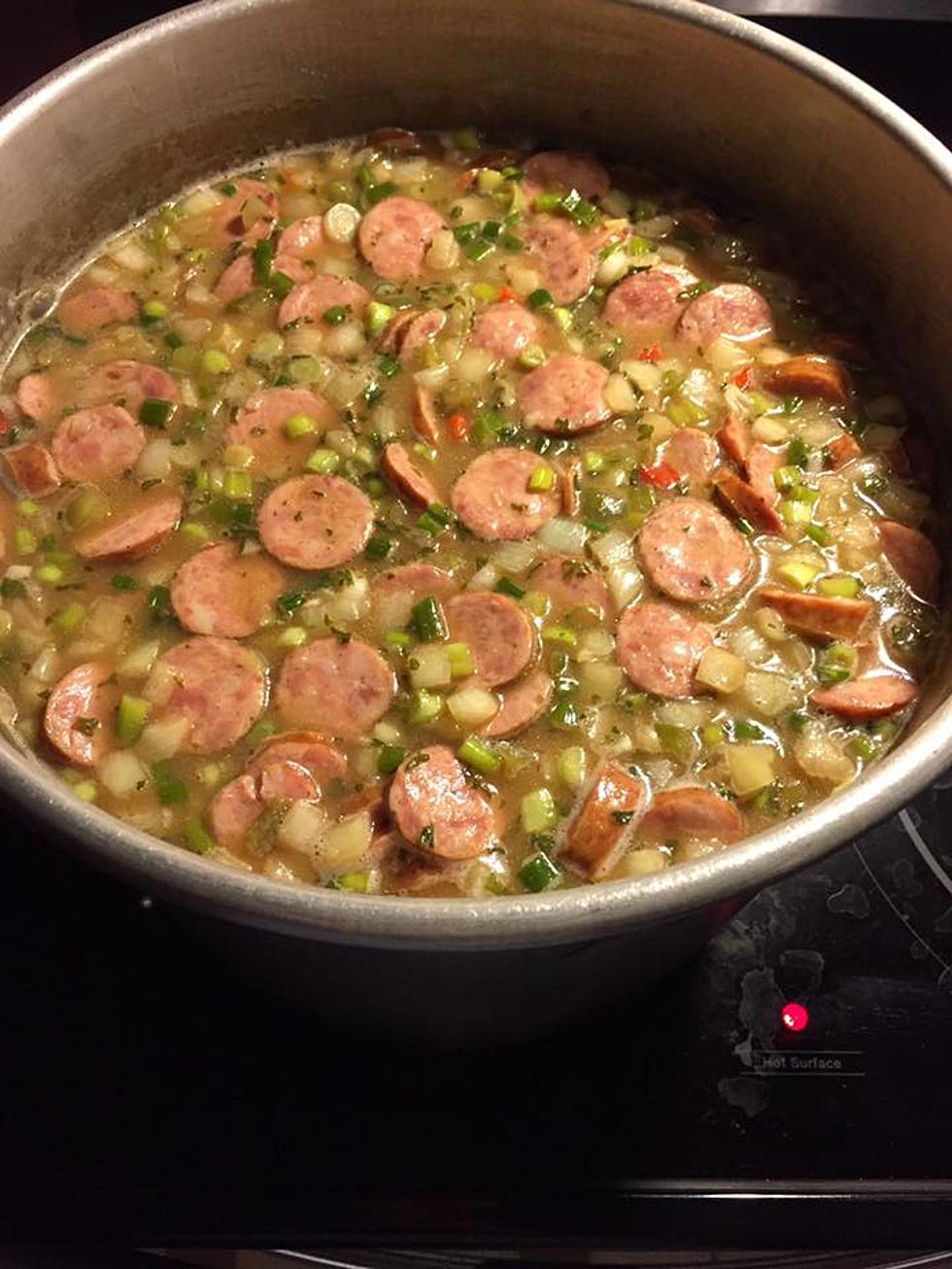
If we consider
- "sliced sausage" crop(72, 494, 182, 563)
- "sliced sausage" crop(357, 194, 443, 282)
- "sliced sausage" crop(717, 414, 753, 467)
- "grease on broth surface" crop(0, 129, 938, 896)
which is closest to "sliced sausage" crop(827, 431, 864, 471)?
"grease on broth surface" crop(0, 129, 938, 896)

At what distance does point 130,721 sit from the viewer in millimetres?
1796

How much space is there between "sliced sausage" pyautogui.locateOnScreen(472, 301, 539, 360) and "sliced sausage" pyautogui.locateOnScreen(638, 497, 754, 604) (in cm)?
45

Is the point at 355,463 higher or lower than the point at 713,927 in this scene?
higher

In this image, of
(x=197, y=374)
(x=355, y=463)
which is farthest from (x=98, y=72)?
(x=355, y=463)

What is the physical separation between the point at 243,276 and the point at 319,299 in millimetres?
163

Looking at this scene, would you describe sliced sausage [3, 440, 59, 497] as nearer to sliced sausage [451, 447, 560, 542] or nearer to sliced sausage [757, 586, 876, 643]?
sliced sausage [451, 447, 560, 542]

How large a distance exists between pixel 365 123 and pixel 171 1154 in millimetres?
2024

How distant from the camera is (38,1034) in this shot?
71.4 inches

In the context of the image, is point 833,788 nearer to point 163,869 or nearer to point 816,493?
point 816,493

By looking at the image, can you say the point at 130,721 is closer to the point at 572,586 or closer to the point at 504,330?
the point at 572,586

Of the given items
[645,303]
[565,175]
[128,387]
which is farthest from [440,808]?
[565,175]

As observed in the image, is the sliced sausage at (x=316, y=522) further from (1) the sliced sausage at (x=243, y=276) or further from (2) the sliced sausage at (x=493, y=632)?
(1) the sliced sausage at (x=243, y=276)

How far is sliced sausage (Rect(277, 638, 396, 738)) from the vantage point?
5.92ft

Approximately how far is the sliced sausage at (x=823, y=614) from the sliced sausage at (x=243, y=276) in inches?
44.3
